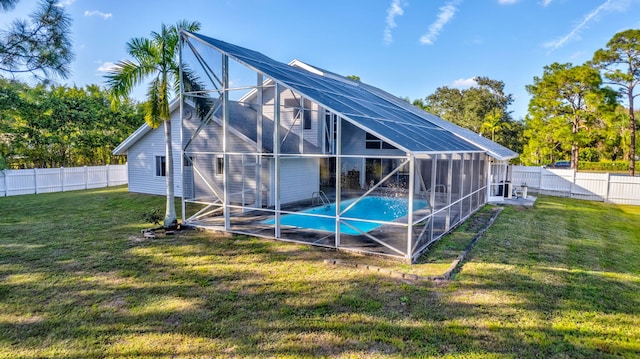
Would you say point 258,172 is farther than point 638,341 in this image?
Yes

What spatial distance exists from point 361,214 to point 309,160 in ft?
10.5

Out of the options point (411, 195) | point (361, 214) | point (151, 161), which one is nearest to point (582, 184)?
point (361, 214)

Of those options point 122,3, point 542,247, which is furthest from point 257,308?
point 122,3

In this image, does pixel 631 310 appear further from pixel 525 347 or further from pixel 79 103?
pixel 79 103

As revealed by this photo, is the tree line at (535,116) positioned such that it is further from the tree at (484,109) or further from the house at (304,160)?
the tree at (484,109)

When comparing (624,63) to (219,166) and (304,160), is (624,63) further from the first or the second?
(219,166)

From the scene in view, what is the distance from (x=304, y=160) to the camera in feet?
46.4

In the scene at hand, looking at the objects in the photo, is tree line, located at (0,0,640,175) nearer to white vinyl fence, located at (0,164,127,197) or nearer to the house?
white vinyl fence, located at (0,164,127,197)

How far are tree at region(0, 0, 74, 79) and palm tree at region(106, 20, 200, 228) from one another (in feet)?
5.38

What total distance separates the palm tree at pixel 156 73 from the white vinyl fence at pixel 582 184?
1693cm

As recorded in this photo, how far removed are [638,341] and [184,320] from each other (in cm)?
548

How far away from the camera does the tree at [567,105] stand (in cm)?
1864

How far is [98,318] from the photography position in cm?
451

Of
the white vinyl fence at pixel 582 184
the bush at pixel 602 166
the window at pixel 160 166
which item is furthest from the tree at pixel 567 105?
the window at pixel 160 166
